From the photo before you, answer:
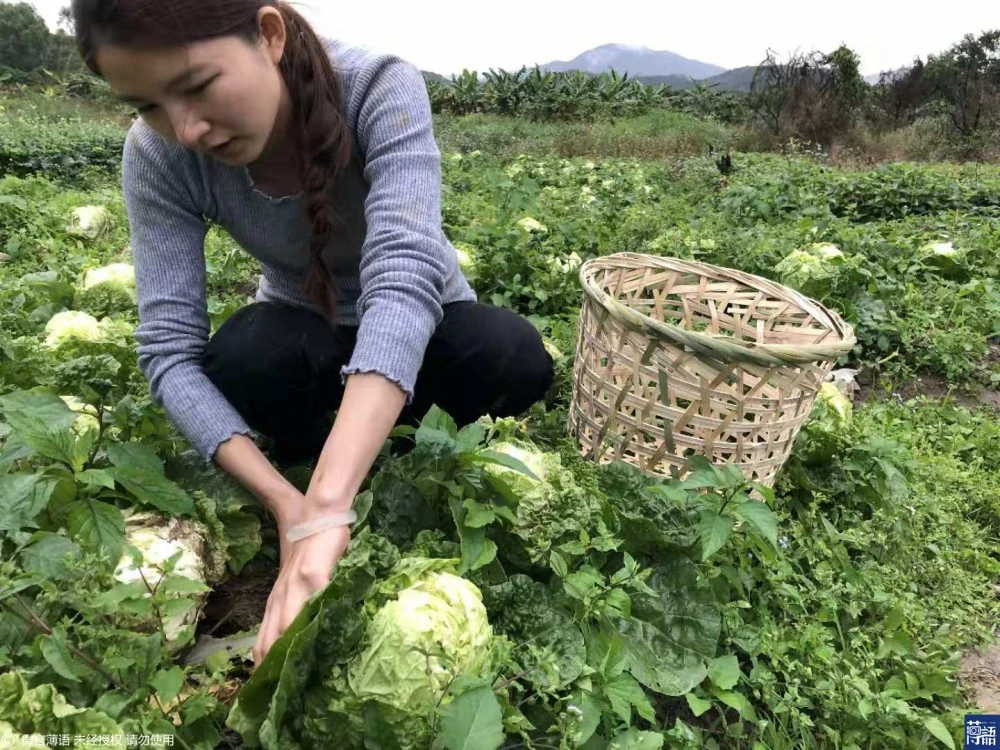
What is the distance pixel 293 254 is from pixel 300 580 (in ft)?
3.27

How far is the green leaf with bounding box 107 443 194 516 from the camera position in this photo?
65.6 inches

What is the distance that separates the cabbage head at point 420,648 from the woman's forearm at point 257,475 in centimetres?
36

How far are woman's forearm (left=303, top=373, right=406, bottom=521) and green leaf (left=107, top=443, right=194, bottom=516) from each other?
328mm

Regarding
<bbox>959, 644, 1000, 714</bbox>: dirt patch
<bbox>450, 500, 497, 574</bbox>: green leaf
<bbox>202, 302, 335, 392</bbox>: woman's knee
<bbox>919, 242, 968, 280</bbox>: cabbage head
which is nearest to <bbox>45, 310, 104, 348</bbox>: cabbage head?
<bbox>202, 302, 335, 392</bbox>: woman's knee

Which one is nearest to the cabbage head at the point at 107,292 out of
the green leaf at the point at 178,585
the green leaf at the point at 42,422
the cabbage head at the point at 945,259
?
the green leaf at the point at 42,422

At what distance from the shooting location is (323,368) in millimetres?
2174

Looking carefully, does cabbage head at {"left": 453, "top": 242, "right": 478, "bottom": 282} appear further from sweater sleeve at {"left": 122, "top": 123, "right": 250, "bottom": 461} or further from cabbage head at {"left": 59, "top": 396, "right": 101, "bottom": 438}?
cabbage head at {"left": 59, "top": 396, "right": 101, "bottom": 438}

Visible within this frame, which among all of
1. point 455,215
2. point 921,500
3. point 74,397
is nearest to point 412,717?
point 74,397

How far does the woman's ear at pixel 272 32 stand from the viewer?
62.5 inches

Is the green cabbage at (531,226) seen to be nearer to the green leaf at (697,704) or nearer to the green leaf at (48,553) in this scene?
the green leaf at (697,704)

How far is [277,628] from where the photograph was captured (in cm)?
145

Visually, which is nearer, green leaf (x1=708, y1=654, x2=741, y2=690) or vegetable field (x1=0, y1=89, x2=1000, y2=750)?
vegetable field (x1=0, y1=89, x2=1000, y2=750)

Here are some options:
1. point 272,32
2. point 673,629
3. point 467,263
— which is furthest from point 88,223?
point 673,629

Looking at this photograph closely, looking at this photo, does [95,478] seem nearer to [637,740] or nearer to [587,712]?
[587,712]
